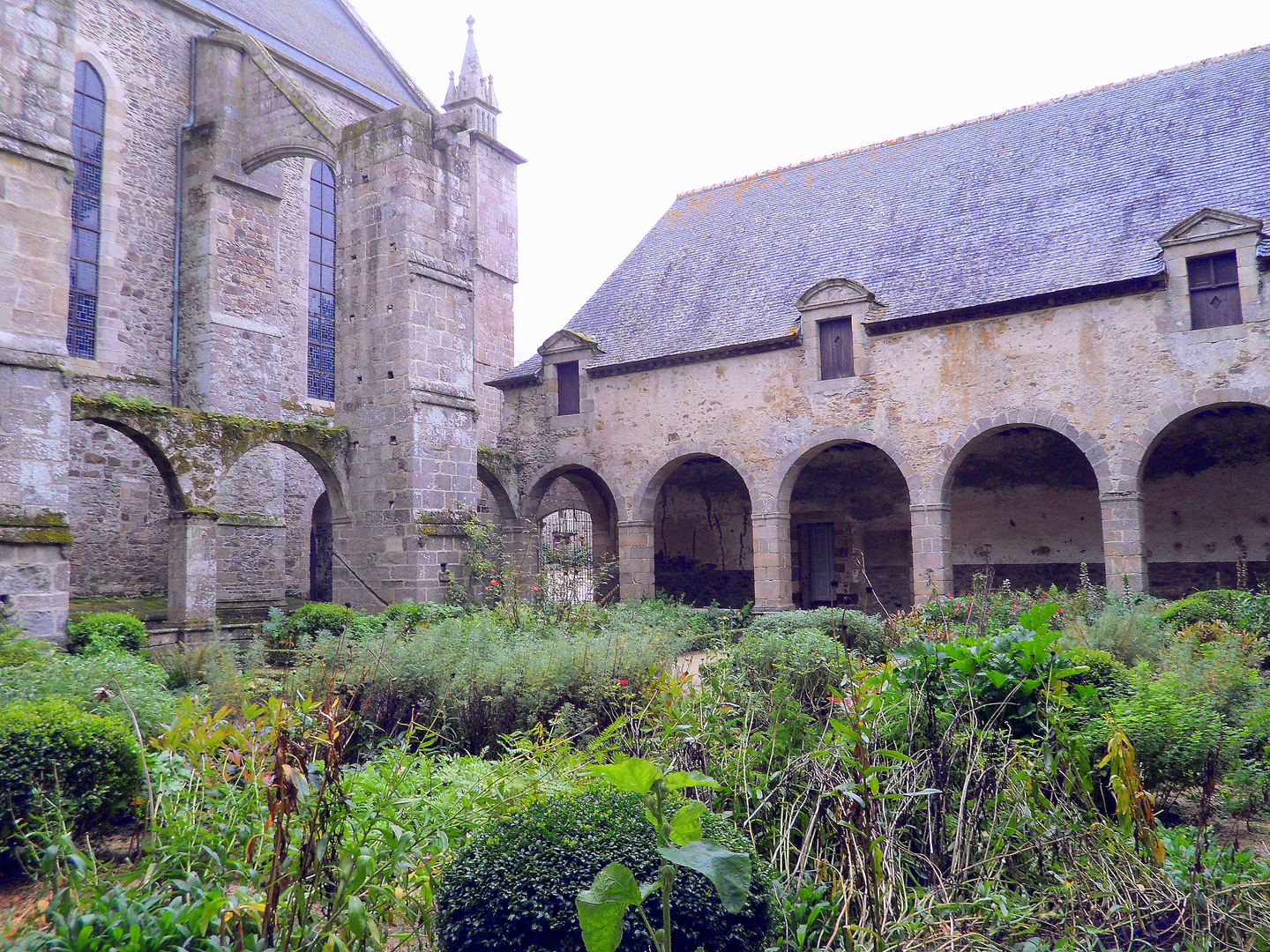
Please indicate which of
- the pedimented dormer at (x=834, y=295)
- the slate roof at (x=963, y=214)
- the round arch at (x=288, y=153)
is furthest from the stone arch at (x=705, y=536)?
the round arch at (x=288, y=153)

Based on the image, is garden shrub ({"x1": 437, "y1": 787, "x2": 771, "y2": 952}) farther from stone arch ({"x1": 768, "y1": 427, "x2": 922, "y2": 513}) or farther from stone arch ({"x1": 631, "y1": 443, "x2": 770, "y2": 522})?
stone arch ({"x1": 631, "y1": 443, "x2": 770, "y2": 522})

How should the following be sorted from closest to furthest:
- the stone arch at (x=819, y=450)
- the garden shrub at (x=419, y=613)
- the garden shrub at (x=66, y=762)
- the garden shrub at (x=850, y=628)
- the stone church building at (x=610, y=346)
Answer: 1. the garden shrub at (x=66, y=762)
2. the garden shrub at (x=850, y=628)
3. the garden shrub at (x=419, y=613)
4. the stone church building at (x=610, y=346)
5. the stone arch at (x=819, y=450)

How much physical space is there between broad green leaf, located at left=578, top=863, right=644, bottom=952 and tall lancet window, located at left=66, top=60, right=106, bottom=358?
1284 centimetres

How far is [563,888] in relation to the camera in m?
2.35

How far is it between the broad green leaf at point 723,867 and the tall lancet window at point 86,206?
507 inches

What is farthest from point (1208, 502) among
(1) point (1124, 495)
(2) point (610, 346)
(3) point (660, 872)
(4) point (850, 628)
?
(3) point (660, 872)

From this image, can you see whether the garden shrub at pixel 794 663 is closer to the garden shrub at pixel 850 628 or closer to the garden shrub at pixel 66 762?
the garden shrub at pixel 850 628

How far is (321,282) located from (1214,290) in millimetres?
13369

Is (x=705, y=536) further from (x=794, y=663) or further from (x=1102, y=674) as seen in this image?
(x=1102, y=674)

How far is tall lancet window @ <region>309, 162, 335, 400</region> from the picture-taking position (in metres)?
15.0

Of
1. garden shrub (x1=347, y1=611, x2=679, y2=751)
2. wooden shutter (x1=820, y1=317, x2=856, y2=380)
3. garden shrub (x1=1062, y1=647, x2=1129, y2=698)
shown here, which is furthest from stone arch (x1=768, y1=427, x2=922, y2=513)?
garden shrub (x1=1062, y1=647, x2=1129, y2=698)

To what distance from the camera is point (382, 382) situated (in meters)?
11.6

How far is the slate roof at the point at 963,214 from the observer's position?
11320mm

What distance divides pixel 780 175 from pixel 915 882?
49.8 ft
